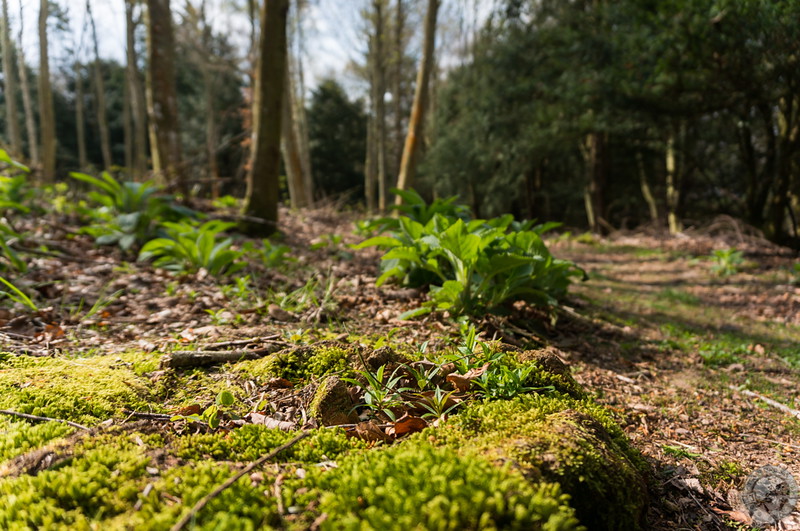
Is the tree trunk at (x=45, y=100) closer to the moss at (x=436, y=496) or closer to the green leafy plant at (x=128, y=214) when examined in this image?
the green leafy plant at (x=128, y=214)

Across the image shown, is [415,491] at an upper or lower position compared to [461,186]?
lower

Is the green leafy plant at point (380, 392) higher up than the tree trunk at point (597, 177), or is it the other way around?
the tree trunk at point (597, 177)

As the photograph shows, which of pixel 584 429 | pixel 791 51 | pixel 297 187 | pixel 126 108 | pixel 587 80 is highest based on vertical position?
pixel 126 108

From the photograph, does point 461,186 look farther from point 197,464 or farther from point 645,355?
point 197,464

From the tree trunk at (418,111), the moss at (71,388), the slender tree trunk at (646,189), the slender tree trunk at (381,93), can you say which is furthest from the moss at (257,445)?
the slender tree trunk at (381,93)

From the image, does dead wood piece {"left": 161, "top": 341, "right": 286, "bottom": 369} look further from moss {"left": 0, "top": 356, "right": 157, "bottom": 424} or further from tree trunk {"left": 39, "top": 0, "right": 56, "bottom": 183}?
tree trunk {"left": 39, "top": 0, "right": 56, "bottom": 183}

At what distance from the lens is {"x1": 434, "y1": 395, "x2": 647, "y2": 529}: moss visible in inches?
47.4

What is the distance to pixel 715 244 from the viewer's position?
27.4 ft

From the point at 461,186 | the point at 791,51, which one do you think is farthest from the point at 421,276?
the point at 461,186

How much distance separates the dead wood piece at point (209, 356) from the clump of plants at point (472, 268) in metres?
0.95

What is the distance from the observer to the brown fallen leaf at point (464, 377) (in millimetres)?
1761

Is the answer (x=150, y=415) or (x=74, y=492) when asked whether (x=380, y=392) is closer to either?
(x=150, y=415)

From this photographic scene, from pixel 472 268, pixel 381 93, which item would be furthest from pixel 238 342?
pixel 381 93

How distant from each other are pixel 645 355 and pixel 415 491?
2.78 m
